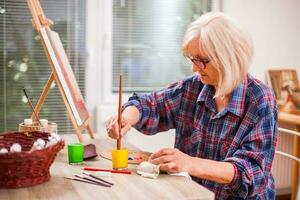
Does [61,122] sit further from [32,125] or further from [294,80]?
[294,80]

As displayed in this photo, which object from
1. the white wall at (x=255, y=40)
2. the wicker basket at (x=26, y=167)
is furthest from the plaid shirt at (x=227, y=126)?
the white wall at (x=255, y=40)

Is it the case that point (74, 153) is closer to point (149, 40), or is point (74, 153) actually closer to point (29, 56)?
point (29, 56)

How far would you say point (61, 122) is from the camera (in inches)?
121

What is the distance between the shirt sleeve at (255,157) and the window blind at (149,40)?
1661 millimetres

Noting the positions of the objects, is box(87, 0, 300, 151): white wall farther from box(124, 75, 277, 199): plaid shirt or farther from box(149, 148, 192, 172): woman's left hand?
box(149, 148, 192, 172): woman's left hand

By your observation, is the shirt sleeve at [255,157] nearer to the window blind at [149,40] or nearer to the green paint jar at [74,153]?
the green paint jar at [74,153]

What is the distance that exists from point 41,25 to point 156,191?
103 cm

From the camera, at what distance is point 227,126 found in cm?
A: 174

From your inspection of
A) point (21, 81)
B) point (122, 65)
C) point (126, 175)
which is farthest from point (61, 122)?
point (126, 175)

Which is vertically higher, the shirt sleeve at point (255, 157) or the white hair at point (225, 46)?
the white hair at point (225, 46)

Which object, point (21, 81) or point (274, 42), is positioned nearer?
point (21, 81)

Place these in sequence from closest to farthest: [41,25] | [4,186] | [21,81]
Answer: [4,186]
[41,25]
[21,81]

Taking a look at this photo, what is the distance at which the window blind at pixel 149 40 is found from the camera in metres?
3.16

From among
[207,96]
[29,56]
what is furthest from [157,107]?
[29,56]
